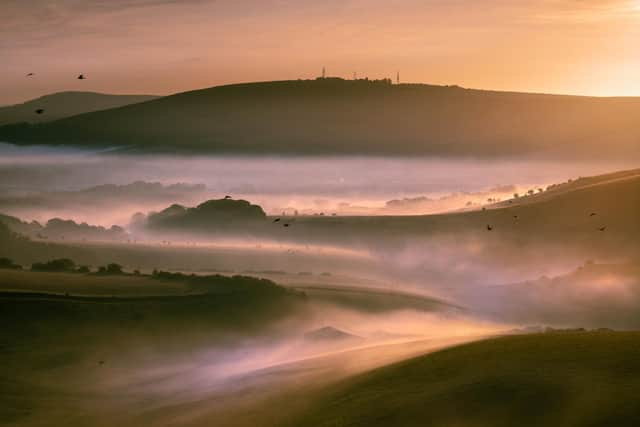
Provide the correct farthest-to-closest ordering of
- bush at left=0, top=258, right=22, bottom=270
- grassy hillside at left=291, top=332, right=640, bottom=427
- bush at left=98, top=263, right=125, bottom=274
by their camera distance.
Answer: bush at left=0, top=258, right=22, bottom=270
bush at left=98, top=263, right=125, bottom=274
grassy hillside at left=291, top=332, right=640, bottom=427

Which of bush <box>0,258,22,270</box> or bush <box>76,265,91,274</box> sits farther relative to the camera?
bush <box>0,258,22,270</box>

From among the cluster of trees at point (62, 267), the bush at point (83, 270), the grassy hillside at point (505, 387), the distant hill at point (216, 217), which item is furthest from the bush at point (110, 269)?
the grassy hillside at point (505, 387)

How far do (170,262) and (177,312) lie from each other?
1205 inches

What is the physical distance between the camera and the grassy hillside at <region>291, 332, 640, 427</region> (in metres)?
24.8

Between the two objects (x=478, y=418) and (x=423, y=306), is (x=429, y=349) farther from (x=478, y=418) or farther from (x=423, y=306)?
(x=423, y=306)

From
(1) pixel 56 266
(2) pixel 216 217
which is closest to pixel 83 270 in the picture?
(1) pixel 56 266

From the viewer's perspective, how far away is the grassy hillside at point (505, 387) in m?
24.8

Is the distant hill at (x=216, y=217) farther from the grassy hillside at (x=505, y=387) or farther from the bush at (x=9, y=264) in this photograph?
the grassy hillside at (x=505, y=387)

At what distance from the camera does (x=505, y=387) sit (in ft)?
88.3

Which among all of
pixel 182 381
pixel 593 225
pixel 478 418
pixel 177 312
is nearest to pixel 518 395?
pixel 478 418

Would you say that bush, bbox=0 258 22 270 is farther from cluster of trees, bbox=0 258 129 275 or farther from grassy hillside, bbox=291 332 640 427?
grassy hillside, bbox=291 332 640 427

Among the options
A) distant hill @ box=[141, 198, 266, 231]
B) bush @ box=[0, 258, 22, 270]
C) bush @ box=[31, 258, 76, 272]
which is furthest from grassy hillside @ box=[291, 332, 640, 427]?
distant hill @ box=[141, 198, 266, 231]

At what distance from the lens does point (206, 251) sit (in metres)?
102

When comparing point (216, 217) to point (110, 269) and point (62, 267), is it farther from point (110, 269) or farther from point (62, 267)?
point (62, 267)
